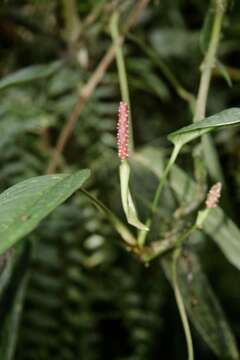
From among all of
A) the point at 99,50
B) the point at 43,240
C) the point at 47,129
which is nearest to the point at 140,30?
the point at 99,50

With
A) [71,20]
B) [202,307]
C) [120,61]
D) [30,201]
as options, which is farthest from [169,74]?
[30,201]

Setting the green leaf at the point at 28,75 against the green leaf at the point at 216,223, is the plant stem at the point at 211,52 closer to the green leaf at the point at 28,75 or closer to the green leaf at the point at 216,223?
the green leaf at the point at 216,223

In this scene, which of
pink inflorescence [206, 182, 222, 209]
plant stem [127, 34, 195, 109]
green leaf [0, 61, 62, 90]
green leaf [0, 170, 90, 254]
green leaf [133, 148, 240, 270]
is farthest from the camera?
plant stem [127, 34, 195, 109]

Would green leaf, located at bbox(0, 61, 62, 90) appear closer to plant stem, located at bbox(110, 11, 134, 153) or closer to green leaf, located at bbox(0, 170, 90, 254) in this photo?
plant stem, located at bbox(110, 11, 134, 153)

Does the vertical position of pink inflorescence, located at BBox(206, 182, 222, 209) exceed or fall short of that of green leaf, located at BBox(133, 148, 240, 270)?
it falls short

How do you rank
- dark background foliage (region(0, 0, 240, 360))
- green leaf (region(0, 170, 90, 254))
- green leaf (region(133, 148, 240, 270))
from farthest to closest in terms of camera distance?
1. dark background foliage (region(0, 0, 240, 360))
2. green leaf (region(133, 148, 240, 270))
3. green leaf (region(0, 170, 90, 254))

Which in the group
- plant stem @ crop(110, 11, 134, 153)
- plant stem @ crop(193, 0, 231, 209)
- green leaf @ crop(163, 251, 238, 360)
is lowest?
green leaf @ crop(163, 251, 238, 360)

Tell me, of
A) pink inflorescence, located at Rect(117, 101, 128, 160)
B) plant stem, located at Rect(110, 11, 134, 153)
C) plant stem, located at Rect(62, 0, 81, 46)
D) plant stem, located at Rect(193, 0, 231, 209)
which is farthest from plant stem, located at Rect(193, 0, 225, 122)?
plant stem, located at Rect(62, 0, 81, 46)
